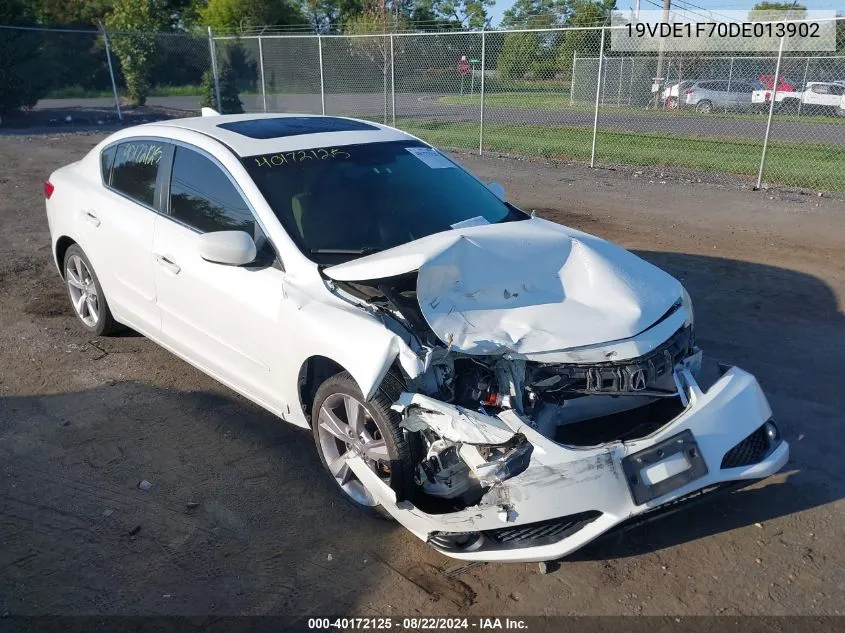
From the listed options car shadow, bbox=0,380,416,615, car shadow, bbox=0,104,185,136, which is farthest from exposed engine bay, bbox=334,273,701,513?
car shadow, bbox=0,104,185,136

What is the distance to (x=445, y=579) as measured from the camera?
3.14m

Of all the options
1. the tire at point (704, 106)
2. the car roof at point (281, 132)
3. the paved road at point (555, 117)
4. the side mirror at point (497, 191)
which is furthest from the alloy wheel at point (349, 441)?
the tire at point (704, 106)

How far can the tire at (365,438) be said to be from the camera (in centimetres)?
→ 316

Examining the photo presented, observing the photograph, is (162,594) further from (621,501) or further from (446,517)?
(621,501)

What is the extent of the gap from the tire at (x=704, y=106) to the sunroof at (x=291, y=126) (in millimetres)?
15744

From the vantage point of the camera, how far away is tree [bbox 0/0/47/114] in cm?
2148

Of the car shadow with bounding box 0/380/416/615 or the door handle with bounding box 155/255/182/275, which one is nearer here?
the car shadow with bounding box 0/380/416/615

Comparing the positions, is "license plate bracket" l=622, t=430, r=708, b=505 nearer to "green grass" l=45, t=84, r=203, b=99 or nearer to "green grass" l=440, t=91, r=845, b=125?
"green grass" l=440, t=91, r=845, b=125

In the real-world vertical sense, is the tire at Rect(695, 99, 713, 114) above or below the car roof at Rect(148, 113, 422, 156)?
below

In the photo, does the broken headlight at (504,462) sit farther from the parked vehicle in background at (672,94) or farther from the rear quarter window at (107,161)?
the parked vehicle in background at (672,94)

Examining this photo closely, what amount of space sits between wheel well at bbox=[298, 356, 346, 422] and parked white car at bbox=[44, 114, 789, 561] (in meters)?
0.01

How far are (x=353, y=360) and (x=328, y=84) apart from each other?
53.8 ft

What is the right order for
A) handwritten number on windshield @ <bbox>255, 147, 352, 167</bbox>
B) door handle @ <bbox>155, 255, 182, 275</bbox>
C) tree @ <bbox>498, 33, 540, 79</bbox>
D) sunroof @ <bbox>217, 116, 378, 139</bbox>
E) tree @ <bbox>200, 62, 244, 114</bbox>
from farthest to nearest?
1. tree @ <bbox>200, 62, 244, 114</bbox>
2. tree @ <bbox>498, 33, 540, 79</bbox>
3. sunroof @ <bbox>217, 116, 378, 139</bbox>
4. door handle @ <bbox>155, 255, 182, 275</bbox>
5. handwritten number on windshield @ <bbox>255, 147, 352, 167</bbox>

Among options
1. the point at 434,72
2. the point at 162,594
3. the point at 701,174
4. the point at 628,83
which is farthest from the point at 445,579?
the point at 628,83
